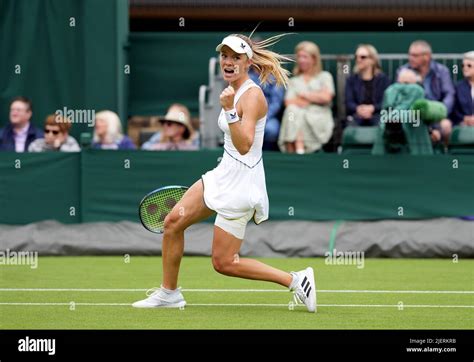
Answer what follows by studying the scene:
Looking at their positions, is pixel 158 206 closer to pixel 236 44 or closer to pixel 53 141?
pixel 236 44

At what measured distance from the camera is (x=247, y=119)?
961 centimetres

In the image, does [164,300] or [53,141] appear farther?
[53,141]

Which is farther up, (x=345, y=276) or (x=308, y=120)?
(x=308, y=120)

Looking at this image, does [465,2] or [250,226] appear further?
[465,2]

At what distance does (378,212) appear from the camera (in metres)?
15.3

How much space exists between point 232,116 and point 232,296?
2.28 meters

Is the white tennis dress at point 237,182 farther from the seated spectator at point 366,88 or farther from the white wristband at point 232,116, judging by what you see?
the seated spectator at point 366,88

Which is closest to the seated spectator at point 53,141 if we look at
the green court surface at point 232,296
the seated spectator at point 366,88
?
the green court surface at point 232,296

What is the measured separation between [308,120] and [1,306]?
6.30 meters

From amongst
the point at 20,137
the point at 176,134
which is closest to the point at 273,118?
the point at 176,134

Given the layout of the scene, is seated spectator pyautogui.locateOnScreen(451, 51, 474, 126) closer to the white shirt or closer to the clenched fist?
the white shirt

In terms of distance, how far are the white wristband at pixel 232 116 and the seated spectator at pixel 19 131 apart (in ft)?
23.1

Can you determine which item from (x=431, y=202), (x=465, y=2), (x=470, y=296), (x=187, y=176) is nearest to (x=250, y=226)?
(x=187, y=176)

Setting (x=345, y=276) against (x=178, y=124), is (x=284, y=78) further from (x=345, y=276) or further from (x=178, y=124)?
(x=178, y=124)
